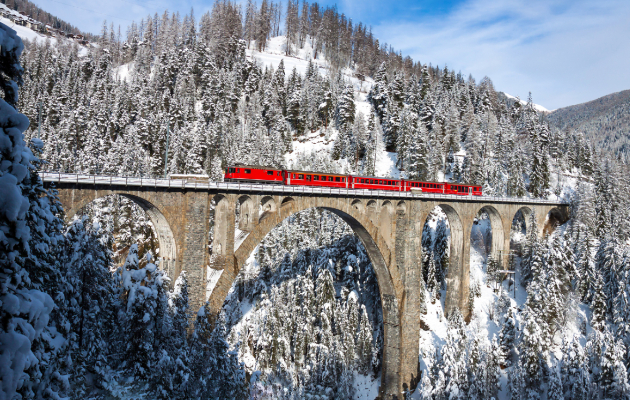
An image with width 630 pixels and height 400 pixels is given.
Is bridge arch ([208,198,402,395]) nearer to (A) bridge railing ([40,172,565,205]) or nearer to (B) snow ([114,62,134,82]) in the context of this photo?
(A) bridge railing ([40,172,565,205])

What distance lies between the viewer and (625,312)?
104 ft

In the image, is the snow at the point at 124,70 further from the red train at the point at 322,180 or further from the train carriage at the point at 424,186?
the train carriage at the point at 424,186

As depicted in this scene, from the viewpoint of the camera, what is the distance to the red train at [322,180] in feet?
80.5

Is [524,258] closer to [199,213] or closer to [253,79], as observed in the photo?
[199,213]

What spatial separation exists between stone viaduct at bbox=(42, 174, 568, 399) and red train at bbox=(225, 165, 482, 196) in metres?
1.49

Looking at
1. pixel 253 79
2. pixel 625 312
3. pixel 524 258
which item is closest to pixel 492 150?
pixel 524 258

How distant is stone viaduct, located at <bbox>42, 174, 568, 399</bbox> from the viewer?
64.1 ft

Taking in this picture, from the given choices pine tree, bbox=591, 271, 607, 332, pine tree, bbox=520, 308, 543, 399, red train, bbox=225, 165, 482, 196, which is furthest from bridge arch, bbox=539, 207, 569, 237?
pine tree, bbox=520, 308, 543, 399

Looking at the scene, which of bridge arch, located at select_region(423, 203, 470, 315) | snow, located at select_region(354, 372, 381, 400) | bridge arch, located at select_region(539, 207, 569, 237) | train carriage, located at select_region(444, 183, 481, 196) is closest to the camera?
snow, located at select_region(354, 372, 381, 400)

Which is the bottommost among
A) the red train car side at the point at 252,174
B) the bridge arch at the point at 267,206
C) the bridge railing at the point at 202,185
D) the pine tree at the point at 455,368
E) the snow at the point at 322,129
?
the pine tree at the point at 455,368

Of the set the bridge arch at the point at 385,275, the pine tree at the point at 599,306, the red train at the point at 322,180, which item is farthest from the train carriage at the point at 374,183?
the pine tree at the point at 599,306

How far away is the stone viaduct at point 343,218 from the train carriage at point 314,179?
52.5 inches

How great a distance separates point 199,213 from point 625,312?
38.7 m

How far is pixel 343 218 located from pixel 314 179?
18.0ft
